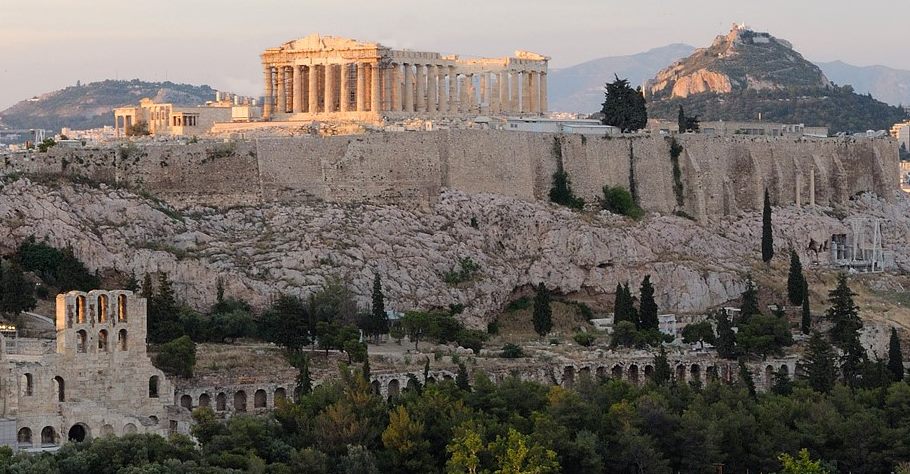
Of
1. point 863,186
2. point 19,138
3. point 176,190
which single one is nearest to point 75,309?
point 176,190

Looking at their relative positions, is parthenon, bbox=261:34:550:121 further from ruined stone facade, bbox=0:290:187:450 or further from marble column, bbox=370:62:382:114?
ruined stone facade, bbox=0:290:187:450

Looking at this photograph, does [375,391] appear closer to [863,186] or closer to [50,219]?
[50,219]

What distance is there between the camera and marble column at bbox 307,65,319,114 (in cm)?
9194

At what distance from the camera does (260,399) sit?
212 ft

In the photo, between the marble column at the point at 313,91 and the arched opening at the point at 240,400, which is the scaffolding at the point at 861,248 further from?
the arched opening at the point at 240,400

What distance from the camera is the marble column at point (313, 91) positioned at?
9194 centimetres

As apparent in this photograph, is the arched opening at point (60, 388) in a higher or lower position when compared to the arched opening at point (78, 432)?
higher

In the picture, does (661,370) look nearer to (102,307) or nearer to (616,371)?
(616,371)

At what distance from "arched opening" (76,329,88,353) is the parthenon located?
3227 centimetres

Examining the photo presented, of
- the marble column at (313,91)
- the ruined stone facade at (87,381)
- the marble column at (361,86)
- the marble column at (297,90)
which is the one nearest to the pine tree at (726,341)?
the marble column at (361,86)

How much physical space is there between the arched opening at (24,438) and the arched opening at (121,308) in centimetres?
404

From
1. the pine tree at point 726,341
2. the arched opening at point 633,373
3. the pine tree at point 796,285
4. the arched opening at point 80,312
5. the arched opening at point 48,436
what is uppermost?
the arched opening at point 80,312

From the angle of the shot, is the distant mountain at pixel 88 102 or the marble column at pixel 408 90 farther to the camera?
the distant mountain at pixel 88 102

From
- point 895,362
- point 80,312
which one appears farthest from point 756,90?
point 80,312
